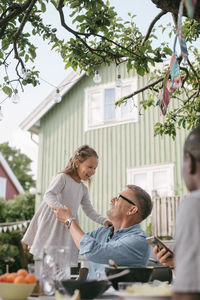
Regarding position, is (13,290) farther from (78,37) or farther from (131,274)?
(78,37)

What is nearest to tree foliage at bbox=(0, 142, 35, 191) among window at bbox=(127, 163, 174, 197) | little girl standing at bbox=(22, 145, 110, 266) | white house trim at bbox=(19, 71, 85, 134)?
white house trim at bbox=(19, 71, 85, 134)

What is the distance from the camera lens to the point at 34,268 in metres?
1.73

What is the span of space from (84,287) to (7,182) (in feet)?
68.4

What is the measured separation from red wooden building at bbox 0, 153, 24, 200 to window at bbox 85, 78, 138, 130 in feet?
28.9

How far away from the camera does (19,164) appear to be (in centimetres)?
3578

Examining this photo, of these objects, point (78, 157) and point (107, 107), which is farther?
point (107, 107)

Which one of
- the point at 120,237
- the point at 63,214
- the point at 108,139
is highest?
the point at 108,139

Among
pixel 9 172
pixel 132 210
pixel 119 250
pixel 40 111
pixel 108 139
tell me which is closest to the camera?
pixel 119 250

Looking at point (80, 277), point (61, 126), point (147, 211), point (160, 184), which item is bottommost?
point (80, 277)

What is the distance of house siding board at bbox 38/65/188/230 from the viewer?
Answer: 40.8 feet

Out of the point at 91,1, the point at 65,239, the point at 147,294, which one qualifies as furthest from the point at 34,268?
the point at 91,1

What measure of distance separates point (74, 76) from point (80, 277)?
11919mm

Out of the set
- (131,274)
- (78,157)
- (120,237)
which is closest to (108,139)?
(78,157)

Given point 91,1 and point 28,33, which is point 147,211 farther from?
point 28,33
